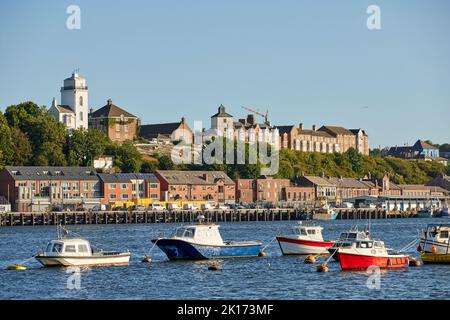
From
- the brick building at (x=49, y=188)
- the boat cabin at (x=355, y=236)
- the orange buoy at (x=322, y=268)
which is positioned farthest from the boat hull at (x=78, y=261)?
the brick building at (x=49, y=188)

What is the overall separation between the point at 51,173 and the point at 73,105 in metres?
41.3

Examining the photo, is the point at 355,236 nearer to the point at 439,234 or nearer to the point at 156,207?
the point at 439,234

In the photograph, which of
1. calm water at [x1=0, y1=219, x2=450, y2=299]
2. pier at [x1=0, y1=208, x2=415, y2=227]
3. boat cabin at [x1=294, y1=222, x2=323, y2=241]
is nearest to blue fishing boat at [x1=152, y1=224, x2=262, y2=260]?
calm water at [x1=0, y1=219, x2=450, y2=299]

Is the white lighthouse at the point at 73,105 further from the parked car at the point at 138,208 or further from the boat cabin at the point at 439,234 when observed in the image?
the boat cabin at the point at 439,234

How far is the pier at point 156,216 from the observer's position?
138 meters

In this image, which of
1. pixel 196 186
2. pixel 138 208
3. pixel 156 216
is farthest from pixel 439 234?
pixel 196 186

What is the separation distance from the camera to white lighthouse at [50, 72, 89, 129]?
189 m

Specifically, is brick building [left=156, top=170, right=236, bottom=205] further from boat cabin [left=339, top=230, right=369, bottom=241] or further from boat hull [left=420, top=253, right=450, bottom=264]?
boat hull [left=420, top=253, right=450, bottom=264]

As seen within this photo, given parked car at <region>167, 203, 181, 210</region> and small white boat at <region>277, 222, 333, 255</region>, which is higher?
parked car at <region>167, 203, 181, 210</region>

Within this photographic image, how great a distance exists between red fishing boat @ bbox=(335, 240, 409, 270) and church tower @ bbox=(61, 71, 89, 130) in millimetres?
137320

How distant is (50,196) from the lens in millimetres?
148000

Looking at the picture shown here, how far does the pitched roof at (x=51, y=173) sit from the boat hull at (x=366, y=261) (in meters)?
97.4
